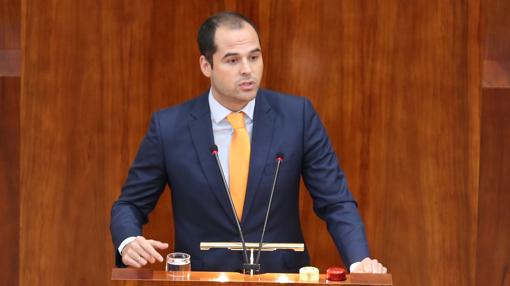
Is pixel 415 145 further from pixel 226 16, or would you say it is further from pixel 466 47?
pixel 226 16

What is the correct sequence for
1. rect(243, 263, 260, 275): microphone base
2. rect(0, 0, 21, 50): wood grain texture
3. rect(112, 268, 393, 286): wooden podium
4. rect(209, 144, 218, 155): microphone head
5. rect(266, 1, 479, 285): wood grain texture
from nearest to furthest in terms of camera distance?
1. rect(112, 268, 393, 286): wooden podium
2. rect(243, 263, 260, 275): microphone base
3. rect(209, 144, 218, 155): microphone head
4. rect(266, 1, 479, 285): wood grain texture
5. rect(0, 0, 21, 50): wood grain texture

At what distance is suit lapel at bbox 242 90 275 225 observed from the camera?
2.30m

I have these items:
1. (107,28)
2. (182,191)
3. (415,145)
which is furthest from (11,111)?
(415,145)

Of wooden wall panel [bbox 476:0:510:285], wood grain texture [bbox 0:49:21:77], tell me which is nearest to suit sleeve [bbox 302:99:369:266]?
wooden wall panel [bbox 476:0:510:285]

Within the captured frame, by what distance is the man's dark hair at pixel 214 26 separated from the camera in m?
2.30

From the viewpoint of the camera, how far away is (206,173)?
2.31 meters

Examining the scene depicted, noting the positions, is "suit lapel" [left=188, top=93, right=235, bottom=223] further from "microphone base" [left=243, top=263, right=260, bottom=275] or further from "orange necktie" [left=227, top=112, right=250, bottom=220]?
"microphone base" [left=243, top=263, right=260, bottom=275]

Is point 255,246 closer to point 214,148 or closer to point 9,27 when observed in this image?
point 214,148

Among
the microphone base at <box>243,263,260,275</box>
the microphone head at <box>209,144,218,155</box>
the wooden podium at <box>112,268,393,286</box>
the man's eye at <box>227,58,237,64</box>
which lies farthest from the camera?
the man's eye at <box>227,58,237,64</box>

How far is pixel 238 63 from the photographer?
2275 millimetres

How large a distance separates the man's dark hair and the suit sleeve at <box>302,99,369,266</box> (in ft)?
0.74

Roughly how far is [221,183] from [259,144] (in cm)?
11

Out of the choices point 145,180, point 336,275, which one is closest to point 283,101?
point 145,180

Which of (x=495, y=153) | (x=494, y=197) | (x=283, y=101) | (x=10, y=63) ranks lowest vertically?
(x=494, y=197)
